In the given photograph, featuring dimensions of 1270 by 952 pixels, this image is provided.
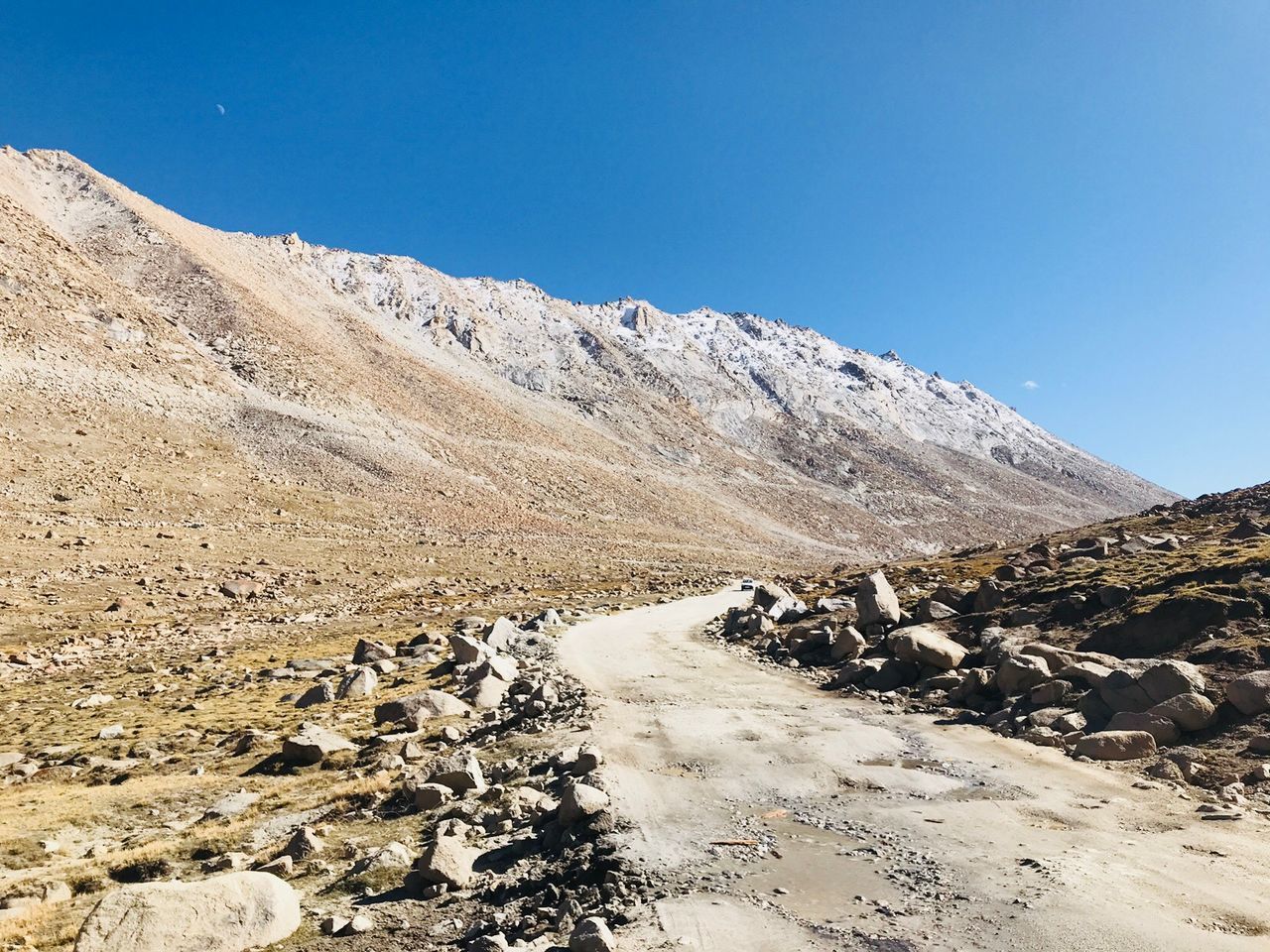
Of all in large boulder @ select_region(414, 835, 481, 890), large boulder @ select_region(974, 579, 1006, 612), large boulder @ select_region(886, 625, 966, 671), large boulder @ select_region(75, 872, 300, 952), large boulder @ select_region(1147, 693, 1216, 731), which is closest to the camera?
large boulder @ select_region(75, 872, 300, 952)

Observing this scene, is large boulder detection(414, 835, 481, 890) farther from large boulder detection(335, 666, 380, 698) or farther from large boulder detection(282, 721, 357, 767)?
large boulder detection(335, 666, 380, 698)

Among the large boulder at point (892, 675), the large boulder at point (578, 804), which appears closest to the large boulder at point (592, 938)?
the large boulder at point (578, 804)

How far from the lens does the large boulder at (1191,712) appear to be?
1439cm

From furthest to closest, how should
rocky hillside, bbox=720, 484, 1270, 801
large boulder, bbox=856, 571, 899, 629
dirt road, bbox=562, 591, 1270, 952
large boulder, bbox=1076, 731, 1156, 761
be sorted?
large boulder, bbox=856, 571, 899, 629, rocky hillside, bbox=720, 484, 1270, 801, large boulder, bbox=1076, 731, 1156, 761, dirt road, bbox=562, 591, 1270, 952

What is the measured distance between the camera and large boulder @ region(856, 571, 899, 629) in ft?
95.5

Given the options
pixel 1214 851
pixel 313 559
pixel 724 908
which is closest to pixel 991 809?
pixel 1214 851

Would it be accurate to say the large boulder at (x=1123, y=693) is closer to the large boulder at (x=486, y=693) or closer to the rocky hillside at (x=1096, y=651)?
the rocky hillside at (x=1096, y=651)

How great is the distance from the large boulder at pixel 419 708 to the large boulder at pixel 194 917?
1060 cm

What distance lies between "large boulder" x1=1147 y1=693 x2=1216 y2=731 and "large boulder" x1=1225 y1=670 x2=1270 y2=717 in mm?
445

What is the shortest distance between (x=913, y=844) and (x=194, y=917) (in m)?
10.3

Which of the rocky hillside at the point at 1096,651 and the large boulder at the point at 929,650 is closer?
the rocky hillside at the point at 1096,651

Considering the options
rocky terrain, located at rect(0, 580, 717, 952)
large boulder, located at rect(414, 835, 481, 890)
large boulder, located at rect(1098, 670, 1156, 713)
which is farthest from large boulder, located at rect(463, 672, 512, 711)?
large boulder, located at rect(1098, 670, 1156, 713)

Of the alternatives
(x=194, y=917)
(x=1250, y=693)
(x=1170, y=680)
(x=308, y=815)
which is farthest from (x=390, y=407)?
(x=1250, y=693)

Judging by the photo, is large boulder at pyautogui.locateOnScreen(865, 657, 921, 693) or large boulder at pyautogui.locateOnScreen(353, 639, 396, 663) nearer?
large boulder at pyautogui.locateOnScreen(865, 657, 921, 693)
